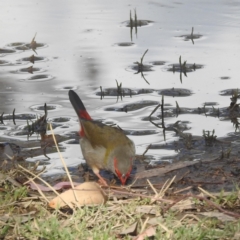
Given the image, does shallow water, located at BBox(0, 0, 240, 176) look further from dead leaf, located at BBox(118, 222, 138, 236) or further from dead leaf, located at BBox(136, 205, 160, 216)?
dead leaf, located at BBox(118, 222, 138, 236)

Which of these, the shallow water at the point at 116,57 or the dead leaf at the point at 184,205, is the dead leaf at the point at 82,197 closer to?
the dead leaf at the point at 184,205

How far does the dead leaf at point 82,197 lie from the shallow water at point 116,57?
149 cm

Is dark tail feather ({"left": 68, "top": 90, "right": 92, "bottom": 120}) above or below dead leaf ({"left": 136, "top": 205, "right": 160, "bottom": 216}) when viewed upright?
above

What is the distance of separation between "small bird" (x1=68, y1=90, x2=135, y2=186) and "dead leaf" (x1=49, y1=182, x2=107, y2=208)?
2.49 feet

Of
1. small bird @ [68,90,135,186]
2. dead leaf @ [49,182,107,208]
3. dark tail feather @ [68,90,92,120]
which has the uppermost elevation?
dark tail feather @ [68,90,92,120]

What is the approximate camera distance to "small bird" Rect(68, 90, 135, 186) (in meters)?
5.41

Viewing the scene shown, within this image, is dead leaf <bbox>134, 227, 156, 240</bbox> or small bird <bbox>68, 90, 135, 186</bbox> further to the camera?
small bird <bbox>68, 90, 135, 186</bbox>

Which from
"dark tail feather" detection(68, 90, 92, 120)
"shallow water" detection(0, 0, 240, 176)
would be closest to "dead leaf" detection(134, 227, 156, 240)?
"shallow water" detection(0, 0, 240, 176)

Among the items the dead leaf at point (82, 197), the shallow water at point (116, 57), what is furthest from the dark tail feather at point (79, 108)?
the dead leaf at point (82, 197)

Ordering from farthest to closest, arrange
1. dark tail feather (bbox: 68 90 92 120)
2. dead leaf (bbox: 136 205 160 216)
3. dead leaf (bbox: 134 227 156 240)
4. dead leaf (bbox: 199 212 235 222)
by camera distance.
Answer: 1. dark tail feather (bbox: 68 90 92 120)
2. dead leaf (bbox: 136 205 160 216)
3. dead leaf (bbox: 199 212 235 222)
4. dead leaf (bbox: 134 227 156 240)

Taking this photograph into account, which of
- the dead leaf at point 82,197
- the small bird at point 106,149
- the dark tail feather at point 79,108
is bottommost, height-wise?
the small bird at point 106,149

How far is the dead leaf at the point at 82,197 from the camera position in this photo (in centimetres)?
448

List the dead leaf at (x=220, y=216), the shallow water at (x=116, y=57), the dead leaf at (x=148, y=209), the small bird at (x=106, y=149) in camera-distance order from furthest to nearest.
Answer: the shallow water at (x=116, y=57) → the small bird at (x=106, y=149) → the dead leaf at (x=148, y=209) → the dead leaf at (x=220, y=216)


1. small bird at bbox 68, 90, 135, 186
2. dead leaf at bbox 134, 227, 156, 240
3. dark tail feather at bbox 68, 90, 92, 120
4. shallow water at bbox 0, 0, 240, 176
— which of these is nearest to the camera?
dead leaf at bbox 134, 227, 156, 240
